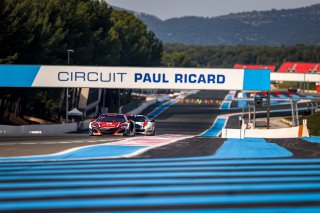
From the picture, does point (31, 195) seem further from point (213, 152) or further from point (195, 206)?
point (213, 152)

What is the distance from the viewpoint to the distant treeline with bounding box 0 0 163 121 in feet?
188

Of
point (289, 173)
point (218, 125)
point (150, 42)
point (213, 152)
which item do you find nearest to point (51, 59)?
point (218, 125)

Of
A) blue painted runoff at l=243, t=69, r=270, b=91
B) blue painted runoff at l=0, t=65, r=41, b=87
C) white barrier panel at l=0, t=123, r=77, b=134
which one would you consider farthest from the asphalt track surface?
white barrier panel at l=0, t=123, r=77, b=134

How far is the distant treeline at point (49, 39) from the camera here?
57.2m

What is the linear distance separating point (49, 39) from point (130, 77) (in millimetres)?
20841

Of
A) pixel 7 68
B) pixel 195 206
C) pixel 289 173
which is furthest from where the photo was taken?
pixel 7 68

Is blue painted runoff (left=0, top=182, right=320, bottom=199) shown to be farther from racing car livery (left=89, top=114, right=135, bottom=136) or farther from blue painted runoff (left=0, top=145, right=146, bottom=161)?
racing car livery (left=89, top=114, right=135, bottom=136)

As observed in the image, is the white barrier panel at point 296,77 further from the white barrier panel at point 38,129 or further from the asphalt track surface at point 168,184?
the asphalt track surface at point 168,184

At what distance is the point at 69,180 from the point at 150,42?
13241cm

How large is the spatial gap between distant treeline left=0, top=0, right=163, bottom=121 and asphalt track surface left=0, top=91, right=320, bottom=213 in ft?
128

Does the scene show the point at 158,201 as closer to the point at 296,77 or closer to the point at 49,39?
the point at 49,39

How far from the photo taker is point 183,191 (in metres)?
12.6

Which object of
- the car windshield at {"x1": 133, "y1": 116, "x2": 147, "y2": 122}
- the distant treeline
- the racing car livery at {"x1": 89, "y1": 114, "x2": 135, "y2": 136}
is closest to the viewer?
the racing car livery at {"x1": 89, "y1": 114, "x2": 135, "y2": 136}

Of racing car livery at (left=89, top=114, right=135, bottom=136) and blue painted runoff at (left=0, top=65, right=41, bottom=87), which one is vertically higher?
blue painted runoff at (left=0, top=65, right=41, bottom=87)
